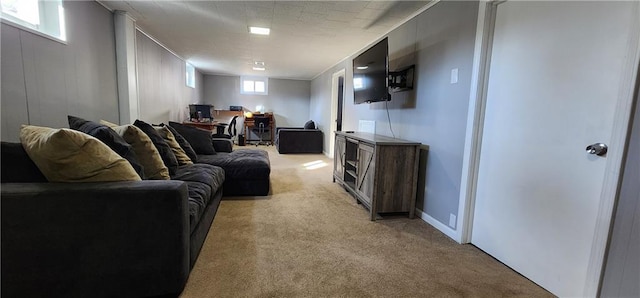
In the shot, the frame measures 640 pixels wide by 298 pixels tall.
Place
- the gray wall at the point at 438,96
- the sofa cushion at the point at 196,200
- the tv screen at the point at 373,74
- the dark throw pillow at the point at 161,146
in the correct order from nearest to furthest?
the sofa cushion at the point at 196,200
the gray wall at the point at 438,96
the dark throw pillow at the point at 161,146
the tv screen at the point at 373,74

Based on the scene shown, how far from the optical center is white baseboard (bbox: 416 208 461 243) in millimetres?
2189

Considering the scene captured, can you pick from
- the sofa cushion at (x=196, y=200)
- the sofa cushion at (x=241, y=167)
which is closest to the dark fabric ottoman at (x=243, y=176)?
the sofa cushion at (x=241, y=167)

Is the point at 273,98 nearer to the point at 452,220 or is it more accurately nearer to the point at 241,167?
the point at 241,167

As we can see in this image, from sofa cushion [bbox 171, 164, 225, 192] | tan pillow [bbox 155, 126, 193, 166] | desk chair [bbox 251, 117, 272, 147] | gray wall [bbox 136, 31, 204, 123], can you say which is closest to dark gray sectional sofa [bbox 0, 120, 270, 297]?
sofa cushion [bbox 171, 164, 225, 192]

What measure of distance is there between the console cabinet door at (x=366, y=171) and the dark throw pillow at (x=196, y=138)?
199 cm

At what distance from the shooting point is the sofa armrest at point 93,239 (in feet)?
3.78

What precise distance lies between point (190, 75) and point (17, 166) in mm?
6221

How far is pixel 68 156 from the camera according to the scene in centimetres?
125

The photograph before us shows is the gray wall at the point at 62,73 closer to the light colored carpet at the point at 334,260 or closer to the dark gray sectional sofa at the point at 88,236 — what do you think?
the dark gray sectional sofa at the point at 88,236

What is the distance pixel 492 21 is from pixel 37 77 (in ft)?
11.5

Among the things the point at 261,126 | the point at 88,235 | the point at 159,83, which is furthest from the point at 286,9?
the point at 261,126

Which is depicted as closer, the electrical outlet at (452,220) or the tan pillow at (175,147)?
the electrical outlet at (452,220)

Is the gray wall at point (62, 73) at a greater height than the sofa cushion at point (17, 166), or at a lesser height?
greater

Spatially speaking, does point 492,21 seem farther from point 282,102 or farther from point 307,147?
point 282,102
